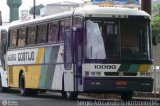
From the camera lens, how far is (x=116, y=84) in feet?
74.2

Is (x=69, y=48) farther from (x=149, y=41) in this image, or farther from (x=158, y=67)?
(x=158, y=67)

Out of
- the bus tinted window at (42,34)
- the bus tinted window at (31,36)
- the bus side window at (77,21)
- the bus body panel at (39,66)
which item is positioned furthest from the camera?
the bus tinted window at (31,36)

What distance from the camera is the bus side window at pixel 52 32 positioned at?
25344mm

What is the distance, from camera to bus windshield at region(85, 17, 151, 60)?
22578 millimetres

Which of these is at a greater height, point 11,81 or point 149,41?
point 149,41

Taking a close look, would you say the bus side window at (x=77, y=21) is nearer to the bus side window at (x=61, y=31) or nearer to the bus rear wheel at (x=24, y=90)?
the bus side window at (x=61, y=31)

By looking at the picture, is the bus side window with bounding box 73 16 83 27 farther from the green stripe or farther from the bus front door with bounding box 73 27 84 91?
the green stripe

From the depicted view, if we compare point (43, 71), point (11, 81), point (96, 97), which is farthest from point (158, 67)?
point (11, 81)

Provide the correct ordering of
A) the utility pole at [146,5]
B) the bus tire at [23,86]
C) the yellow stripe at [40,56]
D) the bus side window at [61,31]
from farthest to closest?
the bus tire at [23,86]
the utility pole at [146,5]
the yellow stripe at [40,56]
the bus side window at [61,31]

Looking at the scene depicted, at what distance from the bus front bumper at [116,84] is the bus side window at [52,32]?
3490 mm

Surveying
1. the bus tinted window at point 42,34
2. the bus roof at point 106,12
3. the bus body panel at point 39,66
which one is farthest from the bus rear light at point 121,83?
the bus tinted window at point 42,34

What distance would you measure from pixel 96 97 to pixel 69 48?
16.6 ft

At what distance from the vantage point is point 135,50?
22.8 m

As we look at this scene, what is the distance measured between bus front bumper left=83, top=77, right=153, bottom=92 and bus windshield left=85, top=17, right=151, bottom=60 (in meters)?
0.80
